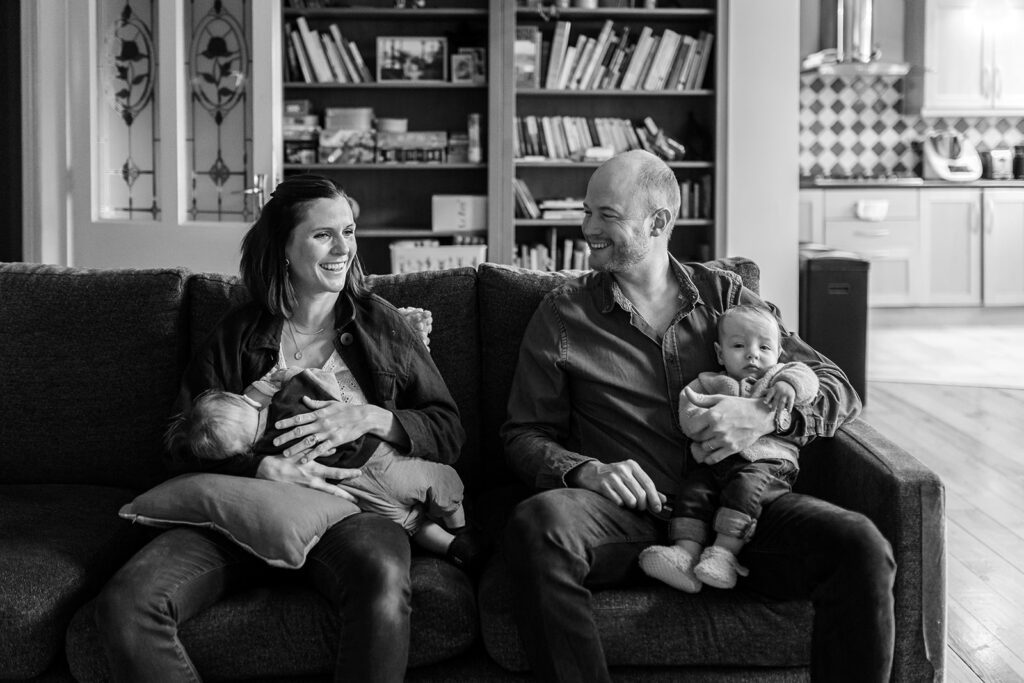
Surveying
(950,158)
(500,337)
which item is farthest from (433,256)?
(950,158)

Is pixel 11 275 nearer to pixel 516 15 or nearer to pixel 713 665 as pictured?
pixel 713 665

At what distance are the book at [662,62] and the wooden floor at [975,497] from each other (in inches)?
73.3

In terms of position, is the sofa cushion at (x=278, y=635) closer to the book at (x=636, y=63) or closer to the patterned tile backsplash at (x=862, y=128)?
the book at (x=636, y=63)

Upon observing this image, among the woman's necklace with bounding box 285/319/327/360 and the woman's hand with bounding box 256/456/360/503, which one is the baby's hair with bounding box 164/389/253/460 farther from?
the woman's necklace with bounding box 285/319/327/360

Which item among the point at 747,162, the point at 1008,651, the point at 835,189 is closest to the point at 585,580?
the point at 1008,651

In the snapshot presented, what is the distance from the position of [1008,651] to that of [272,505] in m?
1.71

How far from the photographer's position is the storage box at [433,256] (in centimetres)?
577

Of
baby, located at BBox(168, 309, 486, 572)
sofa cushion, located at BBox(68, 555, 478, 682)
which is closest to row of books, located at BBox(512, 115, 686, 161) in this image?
baby, located at BBox(168, 309, 486, 572)

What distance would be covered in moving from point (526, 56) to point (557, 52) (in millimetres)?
168

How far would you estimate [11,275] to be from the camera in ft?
8.57

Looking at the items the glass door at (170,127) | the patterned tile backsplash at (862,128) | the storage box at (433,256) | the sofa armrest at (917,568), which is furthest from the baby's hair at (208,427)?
the patterned tile backsplash at (862,128)

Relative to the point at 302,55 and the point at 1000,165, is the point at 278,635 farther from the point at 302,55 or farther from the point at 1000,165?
the point at 1000,165

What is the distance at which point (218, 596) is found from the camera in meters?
1.96

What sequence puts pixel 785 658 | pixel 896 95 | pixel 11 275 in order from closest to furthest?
pixel 785 658, pixel 11 275, pixel 896 95
